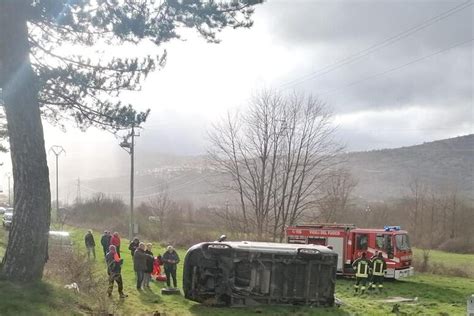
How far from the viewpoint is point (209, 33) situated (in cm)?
1252

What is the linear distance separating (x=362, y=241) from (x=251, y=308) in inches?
498

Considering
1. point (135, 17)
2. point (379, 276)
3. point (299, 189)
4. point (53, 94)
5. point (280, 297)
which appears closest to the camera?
point (135, 17)

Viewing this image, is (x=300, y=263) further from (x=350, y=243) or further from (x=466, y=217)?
(x=466, y=217)

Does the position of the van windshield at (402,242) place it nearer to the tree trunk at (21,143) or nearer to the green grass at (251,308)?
the green grass at (251,308)

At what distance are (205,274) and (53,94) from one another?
622 cm

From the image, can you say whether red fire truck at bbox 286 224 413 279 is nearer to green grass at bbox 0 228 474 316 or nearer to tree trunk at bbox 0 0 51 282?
green grass at bbox 0 228 474 316

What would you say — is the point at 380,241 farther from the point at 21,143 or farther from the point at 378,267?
the point at 21,143

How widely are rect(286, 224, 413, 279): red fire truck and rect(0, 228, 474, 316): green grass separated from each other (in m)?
0.76

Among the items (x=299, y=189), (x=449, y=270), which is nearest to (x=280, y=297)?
(x=449, y=270)

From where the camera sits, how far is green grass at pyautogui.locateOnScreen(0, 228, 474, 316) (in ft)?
33.9

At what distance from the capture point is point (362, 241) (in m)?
25.6

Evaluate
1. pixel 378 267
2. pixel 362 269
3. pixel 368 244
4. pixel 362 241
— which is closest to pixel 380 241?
pixel 368 244

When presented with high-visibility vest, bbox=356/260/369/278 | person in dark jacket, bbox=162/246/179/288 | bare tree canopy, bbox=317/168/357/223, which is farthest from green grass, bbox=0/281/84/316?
bare tree canopy, bbox=317/168/357/223

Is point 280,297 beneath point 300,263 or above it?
beneath
